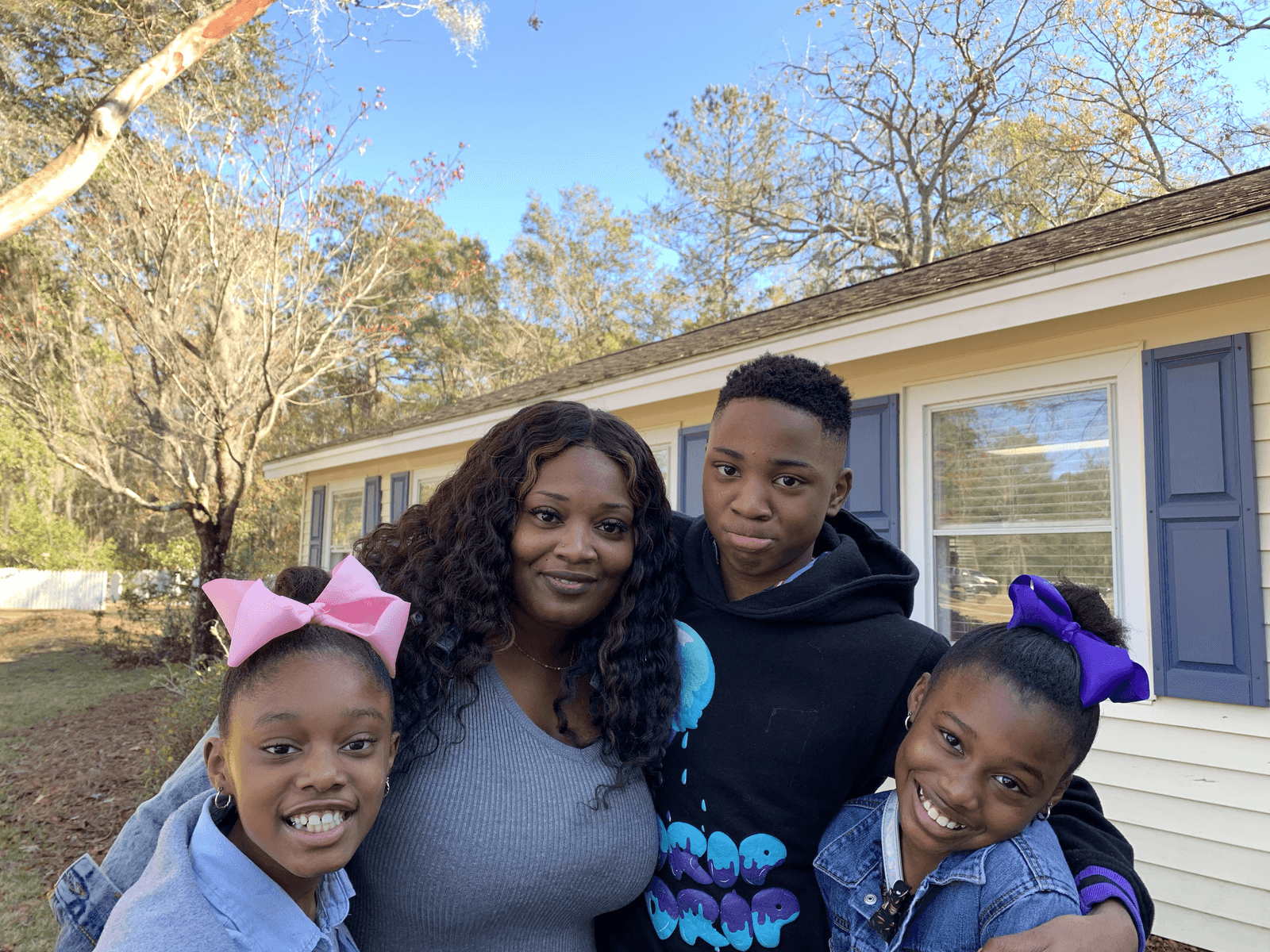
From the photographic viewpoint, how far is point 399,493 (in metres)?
11.0

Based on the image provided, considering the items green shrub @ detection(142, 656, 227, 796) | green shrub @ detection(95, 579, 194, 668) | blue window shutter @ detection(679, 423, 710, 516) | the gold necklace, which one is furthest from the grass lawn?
blue window shutter @ detection(679, 423, 710, 516)

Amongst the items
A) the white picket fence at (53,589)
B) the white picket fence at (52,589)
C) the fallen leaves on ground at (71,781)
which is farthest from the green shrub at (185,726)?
the white picket fence at (52,589)

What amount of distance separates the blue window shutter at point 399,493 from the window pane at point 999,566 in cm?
747

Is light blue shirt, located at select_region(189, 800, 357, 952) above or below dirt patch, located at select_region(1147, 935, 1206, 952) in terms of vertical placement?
above

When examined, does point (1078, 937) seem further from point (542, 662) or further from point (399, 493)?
point (399, 493)

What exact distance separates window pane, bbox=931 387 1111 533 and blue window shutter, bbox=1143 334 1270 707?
33 centimetres

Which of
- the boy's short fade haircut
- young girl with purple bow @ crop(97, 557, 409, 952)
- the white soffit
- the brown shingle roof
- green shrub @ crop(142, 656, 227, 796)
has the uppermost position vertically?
the brown shingle roof

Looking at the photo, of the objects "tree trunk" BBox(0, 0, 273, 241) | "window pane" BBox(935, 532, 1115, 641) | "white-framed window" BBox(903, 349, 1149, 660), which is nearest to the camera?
"white-framed window" BBox(903, 349, 1149, 660)

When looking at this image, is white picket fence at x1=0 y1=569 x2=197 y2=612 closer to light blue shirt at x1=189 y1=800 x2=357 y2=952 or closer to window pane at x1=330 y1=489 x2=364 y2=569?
window pane at x1=330 y1=489 x2=364 y2=569

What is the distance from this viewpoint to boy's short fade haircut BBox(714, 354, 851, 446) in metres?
1.80

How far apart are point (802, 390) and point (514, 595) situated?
77 centimetres

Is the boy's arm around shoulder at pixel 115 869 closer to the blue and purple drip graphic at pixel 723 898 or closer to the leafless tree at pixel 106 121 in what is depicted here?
the blue and purple drip graphic at pixel 723 898

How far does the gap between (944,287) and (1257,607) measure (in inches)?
87.6

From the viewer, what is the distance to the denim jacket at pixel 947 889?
1423 millimetres
